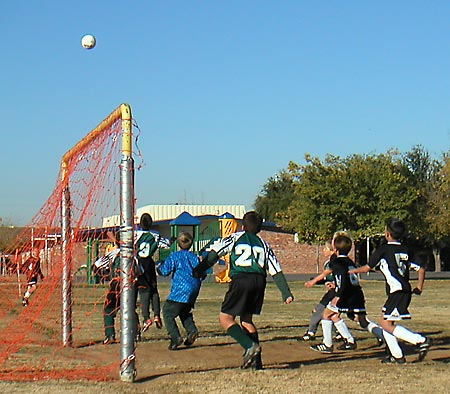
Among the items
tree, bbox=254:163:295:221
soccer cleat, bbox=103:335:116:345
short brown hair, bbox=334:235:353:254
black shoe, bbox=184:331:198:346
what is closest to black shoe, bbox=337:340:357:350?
short brown hair, bbox=334:235:353:254

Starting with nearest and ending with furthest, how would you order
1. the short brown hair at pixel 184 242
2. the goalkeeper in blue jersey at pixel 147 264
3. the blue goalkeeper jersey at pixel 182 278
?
the blue goalkeeper jersey at pixel 182 278
the short brown hair at pixel 184 242
the goalkeeper in blue jersey at pixel 147 264

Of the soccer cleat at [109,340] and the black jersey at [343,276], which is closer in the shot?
the black jersey at [343,276]

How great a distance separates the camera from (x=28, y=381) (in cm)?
810

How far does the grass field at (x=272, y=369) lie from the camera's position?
7.61 metres

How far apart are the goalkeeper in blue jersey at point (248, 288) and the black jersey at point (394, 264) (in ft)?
4.55

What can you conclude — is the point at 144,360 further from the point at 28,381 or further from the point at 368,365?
the point at 368,365

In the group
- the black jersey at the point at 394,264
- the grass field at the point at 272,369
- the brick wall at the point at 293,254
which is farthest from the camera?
the brick wall at the point at 293,254

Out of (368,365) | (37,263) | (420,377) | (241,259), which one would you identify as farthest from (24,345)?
(420,377)

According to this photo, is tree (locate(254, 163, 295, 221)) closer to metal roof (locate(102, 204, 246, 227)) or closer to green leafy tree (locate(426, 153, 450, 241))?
metal roof (locate(102, 204, 246, 227))

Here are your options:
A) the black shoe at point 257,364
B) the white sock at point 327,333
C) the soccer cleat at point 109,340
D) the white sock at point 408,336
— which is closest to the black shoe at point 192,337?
the soccer cleat at point 109,340

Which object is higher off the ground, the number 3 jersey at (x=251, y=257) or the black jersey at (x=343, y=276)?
the number 3 jersey at (x=251, y=257)

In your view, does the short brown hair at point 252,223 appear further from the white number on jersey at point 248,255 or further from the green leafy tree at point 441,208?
the green leafy tree at point 441,208

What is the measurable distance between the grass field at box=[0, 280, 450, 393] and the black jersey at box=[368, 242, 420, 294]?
910 mm

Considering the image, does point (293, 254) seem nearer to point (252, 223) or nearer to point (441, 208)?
point (441, 208)
